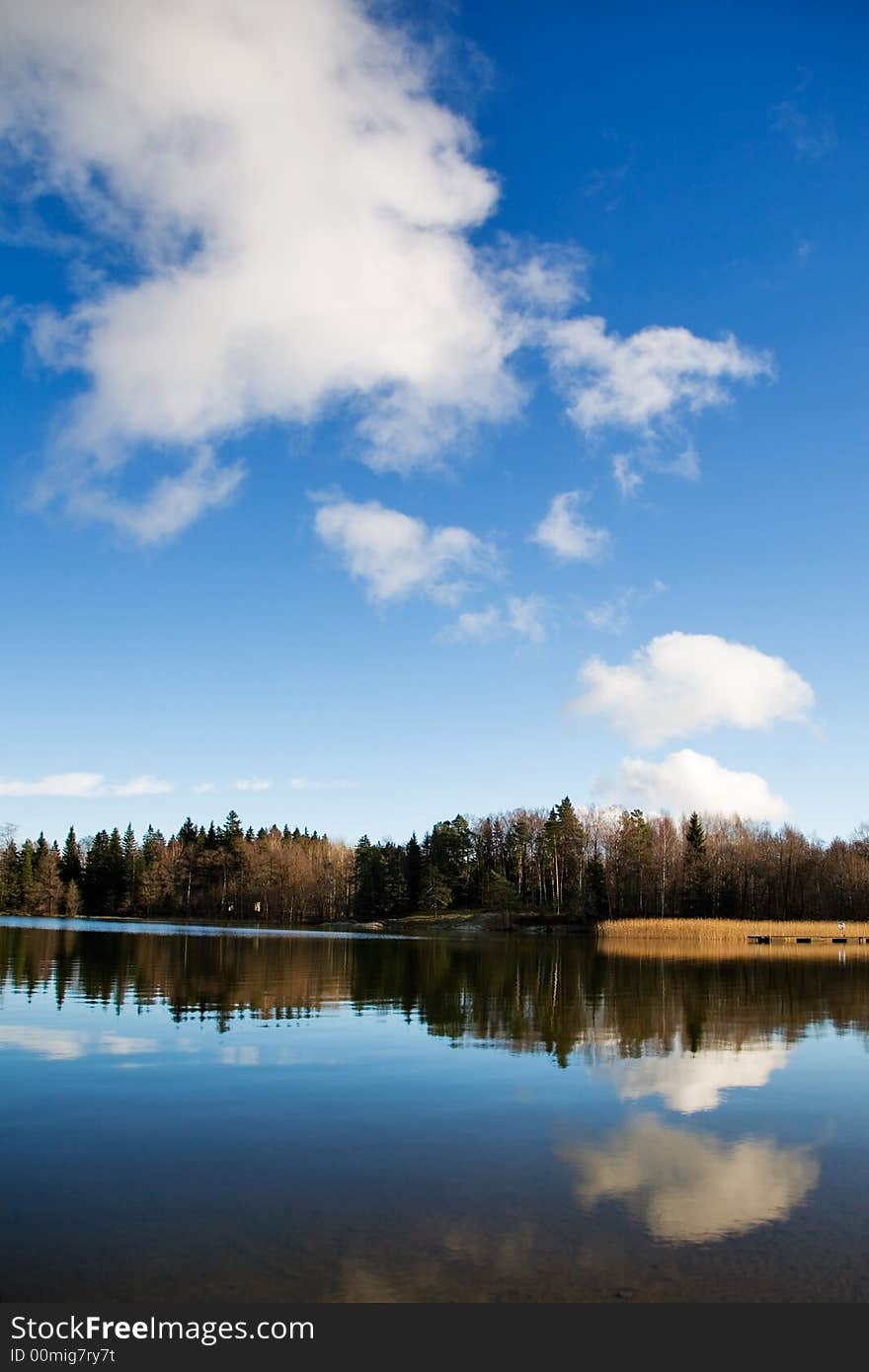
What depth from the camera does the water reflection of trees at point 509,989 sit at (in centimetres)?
2464

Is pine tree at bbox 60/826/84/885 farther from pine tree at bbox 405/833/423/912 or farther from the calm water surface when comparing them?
the calm water surface

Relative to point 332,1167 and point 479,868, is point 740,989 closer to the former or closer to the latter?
point 332,1167

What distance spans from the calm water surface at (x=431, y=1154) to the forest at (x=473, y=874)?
95.5 meters

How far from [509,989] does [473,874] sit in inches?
4357

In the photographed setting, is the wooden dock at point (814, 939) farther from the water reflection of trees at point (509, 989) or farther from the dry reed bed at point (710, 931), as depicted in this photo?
the water reflection of trees at point (509, 989)

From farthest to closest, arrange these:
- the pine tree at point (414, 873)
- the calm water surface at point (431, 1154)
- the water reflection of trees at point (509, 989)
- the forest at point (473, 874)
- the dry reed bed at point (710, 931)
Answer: the pine tree at point (414, 873) < the forest at point (473, 874) < the dry reed bed at point (710, 931) < the water reflection of trees at point (509, 989) < the calm water surface at point (431, 1154)

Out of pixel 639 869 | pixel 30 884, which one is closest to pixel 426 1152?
pixel 639 869

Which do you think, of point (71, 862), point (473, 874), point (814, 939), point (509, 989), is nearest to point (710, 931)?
point (814, 939)

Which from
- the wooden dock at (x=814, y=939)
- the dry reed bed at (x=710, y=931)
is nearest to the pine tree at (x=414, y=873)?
the dry reed bed at (x=710, y=931)

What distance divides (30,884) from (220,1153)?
6447 inches

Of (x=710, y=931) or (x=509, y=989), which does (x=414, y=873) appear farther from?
(x=509, y=989)

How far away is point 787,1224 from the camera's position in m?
9.94

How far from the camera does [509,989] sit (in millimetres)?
35906

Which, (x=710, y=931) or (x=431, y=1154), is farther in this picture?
(x=710, y=931)
